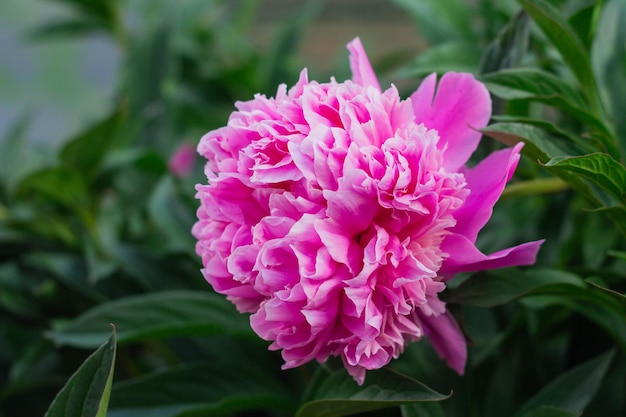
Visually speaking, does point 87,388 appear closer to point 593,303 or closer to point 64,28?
point 593,303

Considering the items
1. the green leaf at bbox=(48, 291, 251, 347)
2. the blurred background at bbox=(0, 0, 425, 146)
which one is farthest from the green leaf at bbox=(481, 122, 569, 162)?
the blurred background at bbox=(0, 0, 425, 146)

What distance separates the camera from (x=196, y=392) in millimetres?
513

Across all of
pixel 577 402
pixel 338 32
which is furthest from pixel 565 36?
pixel 338 32

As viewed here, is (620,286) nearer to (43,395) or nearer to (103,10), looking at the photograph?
(43,395)

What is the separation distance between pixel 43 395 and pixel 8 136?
0.29 m

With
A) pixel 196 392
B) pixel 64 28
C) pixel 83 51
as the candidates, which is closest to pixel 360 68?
pixel 196 392

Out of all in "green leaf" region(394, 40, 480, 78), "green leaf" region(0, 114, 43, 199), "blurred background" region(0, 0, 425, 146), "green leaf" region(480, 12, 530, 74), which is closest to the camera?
"green leaf" region(480, 12, 530, 74)

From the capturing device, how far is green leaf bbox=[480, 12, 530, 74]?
420 millimetres

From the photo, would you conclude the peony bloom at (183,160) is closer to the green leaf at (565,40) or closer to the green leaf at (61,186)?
the green leaf at (61,186)

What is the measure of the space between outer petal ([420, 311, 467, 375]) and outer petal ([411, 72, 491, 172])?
3.0 inches

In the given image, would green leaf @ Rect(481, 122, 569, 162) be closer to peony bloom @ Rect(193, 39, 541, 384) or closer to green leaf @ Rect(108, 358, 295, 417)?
peony bloom @ Rect(193, 39, 541, 384)

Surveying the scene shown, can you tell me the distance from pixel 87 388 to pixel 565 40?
32 cm

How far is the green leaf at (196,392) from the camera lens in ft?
1.62

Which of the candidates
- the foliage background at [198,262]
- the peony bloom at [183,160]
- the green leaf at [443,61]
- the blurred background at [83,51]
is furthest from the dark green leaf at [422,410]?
the blurred background at [83,51]
